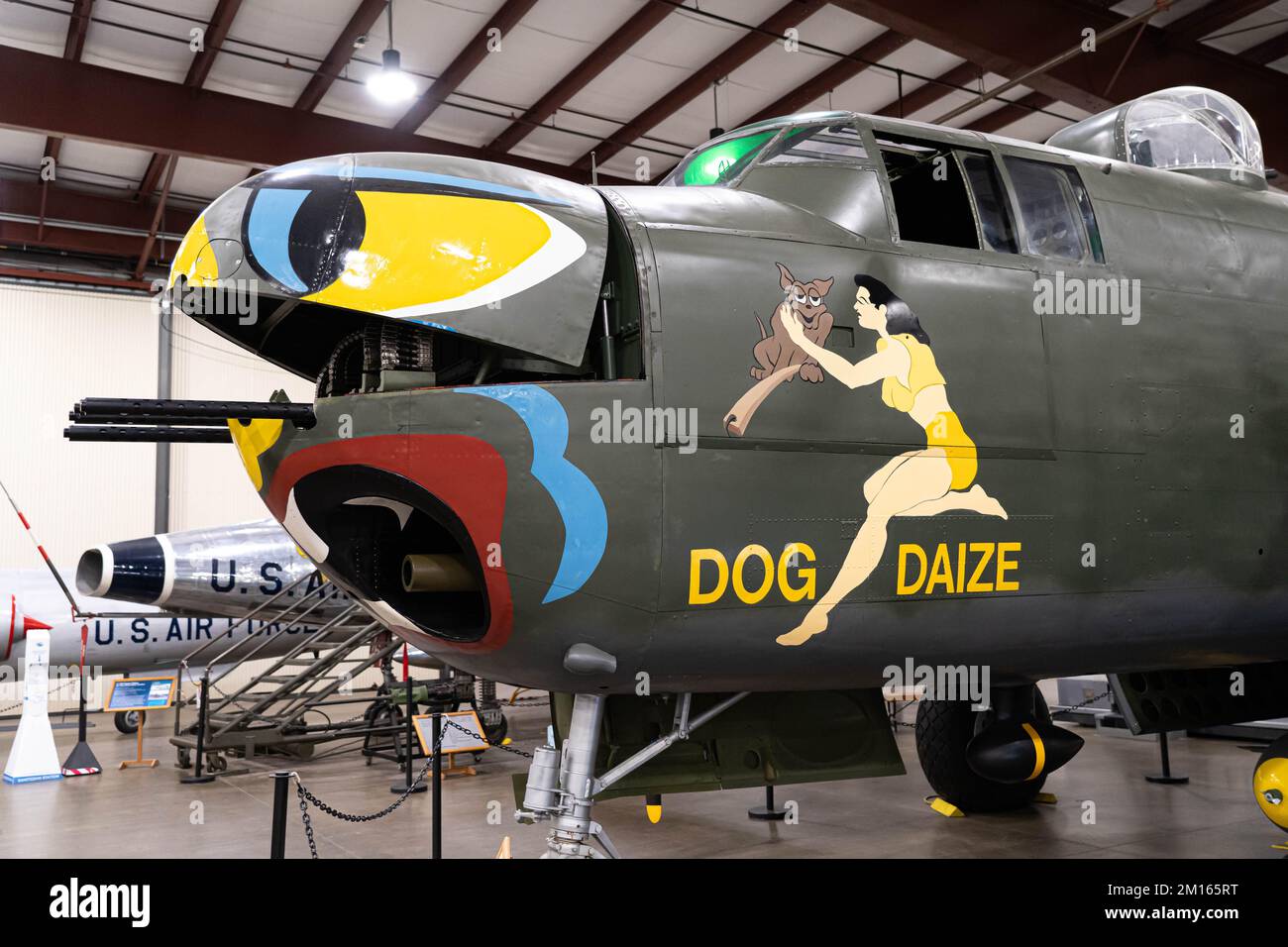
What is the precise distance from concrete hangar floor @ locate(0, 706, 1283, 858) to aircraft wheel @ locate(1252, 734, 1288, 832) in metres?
1.37

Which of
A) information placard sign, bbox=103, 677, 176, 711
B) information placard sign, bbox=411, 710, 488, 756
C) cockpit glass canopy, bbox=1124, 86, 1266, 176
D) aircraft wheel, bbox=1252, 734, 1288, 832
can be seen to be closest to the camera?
aircraft wheel, bbox=1252, 734, 1288, 832

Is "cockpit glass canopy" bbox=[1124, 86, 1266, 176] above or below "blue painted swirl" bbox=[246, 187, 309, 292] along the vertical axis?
above

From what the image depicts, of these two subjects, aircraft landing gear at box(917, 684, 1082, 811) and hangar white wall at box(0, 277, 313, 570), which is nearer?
aircraft landing gear at box(917, 684, 1082, 811)

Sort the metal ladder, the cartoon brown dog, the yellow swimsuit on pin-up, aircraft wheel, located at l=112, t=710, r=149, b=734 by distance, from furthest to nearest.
→ aircraft wheel, located at l=112, t=710, r=149, b=734, the metal ladder, the yellow swimsuit on pin-up, the cartoon brown dog

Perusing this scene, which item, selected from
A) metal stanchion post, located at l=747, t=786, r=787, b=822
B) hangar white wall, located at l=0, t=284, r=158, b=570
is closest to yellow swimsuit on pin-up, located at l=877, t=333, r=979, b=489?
metal stanchion post, located at l=747, t=786, r=787, b=822

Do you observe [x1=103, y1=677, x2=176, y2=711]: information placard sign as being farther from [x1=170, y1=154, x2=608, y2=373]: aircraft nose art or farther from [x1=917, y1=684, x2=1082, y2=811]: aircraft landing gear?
[x1=170, y1=154, x2=608, y2=373]: aircraft nose art

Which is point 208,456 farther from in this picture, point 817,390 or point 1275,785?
point 1275,785

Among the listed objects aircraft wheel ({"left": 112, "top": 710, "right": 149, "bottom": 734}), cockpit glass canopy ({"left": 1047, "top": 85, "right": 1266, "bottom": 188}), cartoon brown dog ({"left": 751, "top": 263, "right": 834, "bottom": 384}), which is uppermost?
cockpit glass canopy ({"left": 1047, "top": 85, "right": 1266, "bottom": 188})

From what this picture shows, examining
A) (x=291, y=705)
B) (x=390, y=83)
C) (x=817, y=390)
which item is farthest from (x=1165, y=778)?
(x=390, y=83)

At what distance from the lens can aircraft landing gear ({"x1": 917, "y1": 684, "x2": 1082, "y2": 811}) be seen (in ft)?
19.7

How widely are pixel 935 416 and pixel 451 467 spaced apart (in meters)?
2.07

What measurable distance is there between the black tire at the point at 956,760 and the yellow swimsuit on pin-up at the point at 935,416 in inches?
149

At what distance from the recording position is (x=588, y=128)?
52.6ft

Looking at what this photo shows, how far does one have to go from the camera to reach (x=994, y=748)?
6027 millimetres
